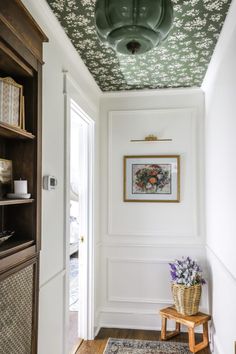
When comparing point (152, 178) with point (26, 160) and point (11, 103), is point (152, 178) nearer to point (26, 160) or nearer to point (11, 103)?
point (26, 160)

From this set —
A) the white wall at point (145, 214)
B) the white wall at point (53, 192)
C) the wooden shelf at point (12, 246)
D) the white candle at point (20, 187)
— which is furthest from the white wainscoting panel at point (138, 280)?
the white candle at point (20, 187)

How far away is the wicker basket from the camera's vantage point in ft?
9.74

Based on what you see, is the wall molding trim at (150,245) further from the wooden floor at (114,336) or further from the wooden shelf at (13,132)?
the wooden shelf at (13,132)

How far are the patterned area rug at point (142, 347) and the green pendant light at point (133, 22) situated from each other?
2.63 m

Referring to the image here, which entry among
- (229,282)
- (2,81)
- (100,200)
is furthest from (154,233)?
(2,81)

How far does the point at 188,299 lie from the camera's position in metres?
2.96

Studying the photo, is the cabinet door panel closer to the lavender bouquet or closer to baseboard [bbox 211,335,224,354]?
baseboard [bbox 211,335,224,354]

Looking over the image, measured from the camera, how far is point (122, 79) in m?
3.17

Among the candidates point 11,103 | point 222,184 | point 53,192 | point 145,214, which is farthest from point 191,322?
point 11,103

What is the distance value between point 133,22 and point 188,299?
250 cm

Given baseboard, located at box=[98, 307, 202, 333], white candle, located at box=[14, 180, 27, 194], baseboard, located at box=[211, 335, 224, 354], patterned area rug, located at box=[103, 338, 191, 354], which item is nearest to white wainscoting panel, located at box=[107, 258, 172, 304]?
baseboard, located at box=[98, 307, 202, 333]

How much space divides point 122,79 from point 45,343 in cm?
235

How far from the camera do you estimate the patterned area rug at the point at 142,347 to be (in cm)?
293

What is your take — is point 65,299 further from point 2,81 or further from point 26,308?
point 2,81
